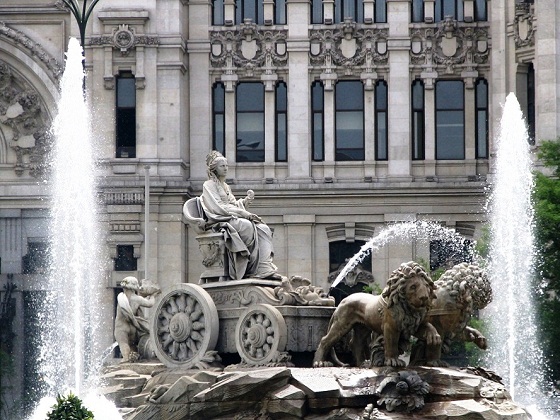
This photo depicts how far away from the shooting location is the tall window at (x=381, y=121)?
6794 centimetres

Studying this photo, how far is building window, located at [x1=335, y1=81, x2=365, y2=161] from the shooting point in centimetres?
6794

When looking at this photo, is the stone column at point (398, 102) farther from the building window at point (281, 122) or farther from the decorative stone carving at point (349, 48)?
the building window at point (281, 122)

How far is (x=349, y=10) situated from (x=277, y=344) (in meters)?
37.5

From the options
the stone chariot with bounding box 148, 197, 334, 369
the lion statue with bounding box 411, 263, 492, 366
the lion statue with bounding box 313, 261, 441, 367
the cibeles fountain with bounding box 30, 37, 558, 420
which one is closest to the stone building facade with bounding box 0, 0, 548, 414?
the cibeles fountain with bounding box 30, 37, 558, 420

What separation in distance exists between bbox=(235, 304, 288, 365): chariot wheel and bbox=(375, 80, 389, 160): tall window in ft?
119

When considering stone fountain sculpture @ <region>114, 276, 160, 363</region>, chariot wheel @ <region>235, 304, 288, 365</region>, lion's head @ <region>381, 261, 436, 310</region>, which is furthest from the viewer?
stone fountain sculpture @ <region>114, 276, 160, 363</region>

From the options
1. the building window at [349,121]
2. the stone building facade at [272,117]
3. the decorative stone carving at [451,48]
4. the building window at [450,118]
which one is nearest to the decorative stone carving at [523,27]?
the stone building facade at [272,117]

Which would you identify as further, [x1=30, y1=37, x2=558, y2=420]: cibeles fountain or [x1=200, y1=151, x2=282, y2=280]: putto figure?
[x1=200, y1=151, x2=282, y2=280]: putto figure

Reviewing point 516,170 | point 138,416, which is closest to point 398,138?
point 516,170

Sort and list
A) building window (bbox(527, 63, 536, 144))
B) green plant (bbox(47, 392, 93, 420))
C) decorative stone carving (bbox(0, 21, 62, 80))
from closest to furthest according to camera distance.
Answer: green plant (bbox(47, 392, 93, 420)) → building window (bbox(527, 63, 536, 144)) → decorative stone carving (bbox(0, 21, 62, 80))

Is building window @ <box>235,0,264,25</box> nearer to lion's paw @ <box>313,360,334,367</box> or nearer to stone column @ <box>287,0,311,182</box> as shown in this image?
stone column @ <box>287,0,311,182</box>

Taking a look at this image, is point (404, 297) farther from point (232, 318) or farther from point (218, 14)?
point (218, 14)

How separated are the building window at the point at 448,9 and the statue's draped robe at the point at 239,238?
116ft

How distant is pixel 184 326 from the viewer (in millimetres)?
32500
